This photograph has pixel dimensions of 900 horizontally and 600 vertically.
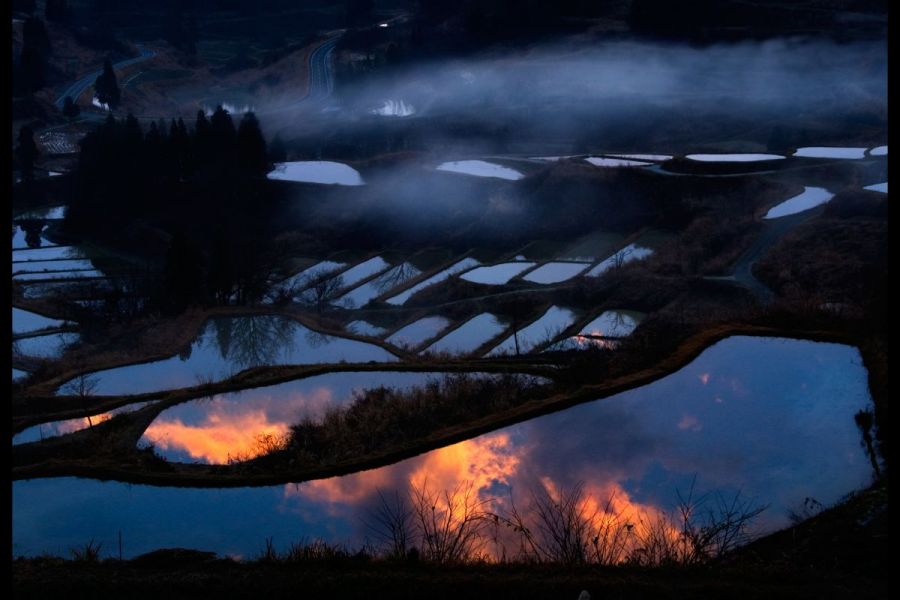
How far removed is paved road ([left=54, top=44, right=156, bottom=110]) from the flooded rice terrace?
4727cm

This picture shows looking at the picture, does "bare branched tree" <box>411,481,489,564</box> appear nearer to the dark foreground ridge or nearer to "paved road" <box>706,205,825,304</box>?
the dark foreground ridge

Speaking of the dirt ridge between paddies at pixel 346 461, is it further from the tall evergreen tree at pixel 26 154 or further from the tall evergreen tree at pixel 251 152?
the tall evergreen tree at pixel 26 154

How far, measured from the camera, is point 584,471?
936 cm

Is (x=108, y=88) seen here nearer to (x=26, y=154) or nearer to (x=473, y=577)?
(x=26, y=154)

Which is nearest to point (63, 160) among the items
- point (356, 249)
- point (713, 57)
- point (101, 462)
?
point (356, 249)

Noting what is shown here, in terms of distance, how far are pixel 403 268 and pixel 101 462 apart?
15.4 meters

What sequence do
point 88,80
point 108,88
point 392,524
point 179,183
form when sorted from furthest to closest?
point 88,80 < point 108,88 < point 179,183 < point 392,524

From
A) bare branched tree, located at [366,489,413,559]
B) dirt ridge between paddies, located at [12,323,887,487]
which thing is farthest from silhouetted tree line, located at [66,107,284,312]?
bare branched tree, located at [366,489,413,559]

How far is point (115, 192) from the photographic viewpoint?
1341 inches

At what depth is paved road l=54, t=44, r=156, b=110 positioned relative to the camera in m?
53.8

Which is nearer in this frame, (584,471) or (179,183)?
(584,471)

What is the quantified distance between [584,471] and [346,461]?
2.54m

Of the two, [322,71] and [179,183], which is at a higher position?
[322,71]

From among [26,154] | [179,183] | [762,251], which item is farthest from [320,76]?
[762,251]
